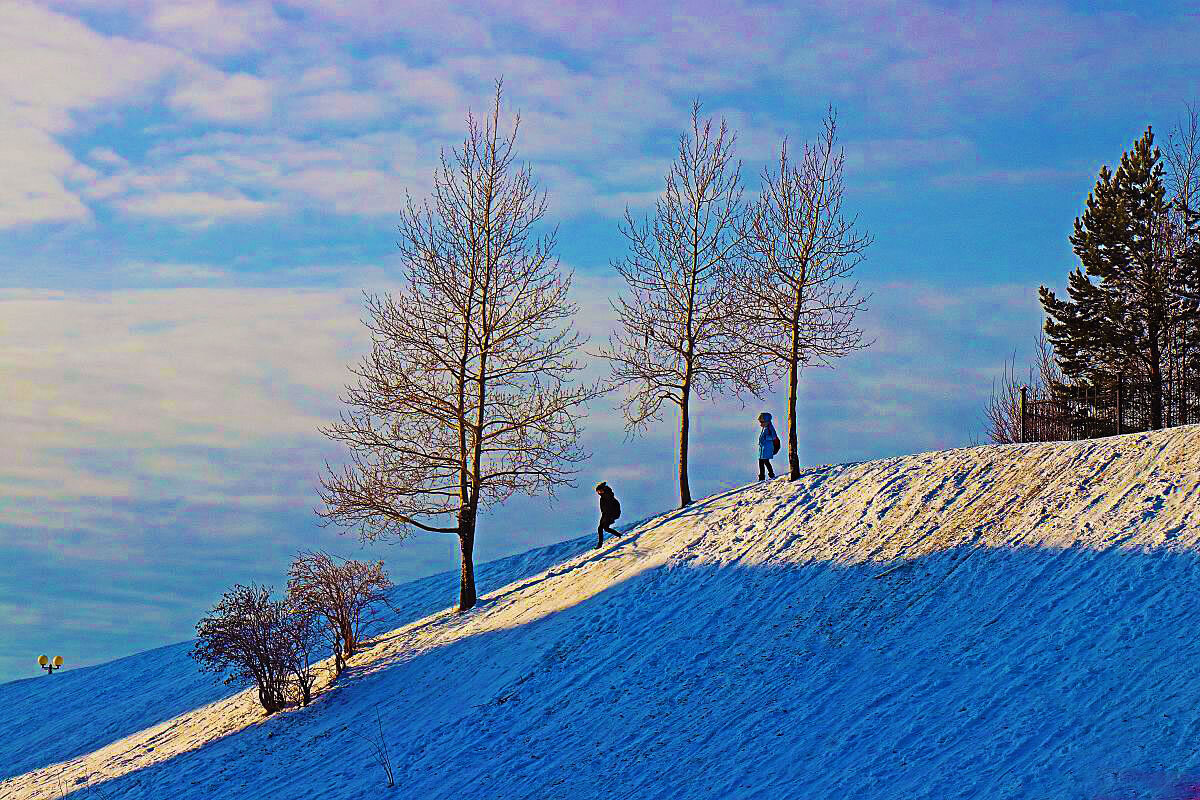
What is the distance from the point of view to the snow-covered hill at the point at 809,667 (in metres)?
13.5

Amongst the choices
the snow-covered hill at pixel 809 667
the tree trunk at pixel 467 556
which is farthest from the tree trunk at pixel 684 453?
the tree trunk at pixel 467 556

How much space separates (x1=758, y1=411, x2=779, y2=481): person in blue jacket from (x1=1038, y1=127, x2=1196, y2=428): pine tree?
13.7m

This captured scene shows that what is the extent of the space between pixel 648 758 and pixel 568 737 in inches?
70.9

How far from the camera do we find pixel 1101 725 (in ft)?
42.4

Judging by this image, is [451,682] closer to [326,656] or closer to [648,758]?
[648,758]

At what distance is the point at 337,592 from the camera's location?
937 inches

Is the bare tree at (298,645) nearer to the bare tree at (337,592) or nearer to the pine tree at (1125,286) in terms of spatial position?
the bare tree at (337,592)

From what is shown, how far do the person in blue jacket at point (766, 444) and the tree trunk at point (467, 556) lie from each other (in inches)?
276

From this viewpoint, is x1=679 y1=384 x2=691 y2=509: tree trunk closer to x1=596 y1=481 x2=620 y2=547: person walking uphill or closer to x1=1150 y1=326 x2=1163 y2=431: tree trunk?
x1=596 y1=481 x2=620 y2=547: person walking uphill

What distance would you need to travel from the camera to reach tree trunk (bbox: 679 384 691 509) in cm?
2730

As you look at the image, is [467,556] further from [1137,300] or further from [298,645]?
[1137,300]

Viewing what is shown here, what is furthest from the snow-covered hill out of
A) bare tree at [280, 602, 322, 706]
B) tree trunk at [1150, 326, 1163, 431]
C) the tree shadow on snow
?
tree trunk at [1150, 326, 1163, 431]

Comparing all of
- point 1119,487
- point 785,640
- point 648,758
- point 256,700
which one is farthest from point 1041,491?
point 256,700

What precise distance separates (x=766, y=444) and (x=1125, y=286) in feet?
54.7
